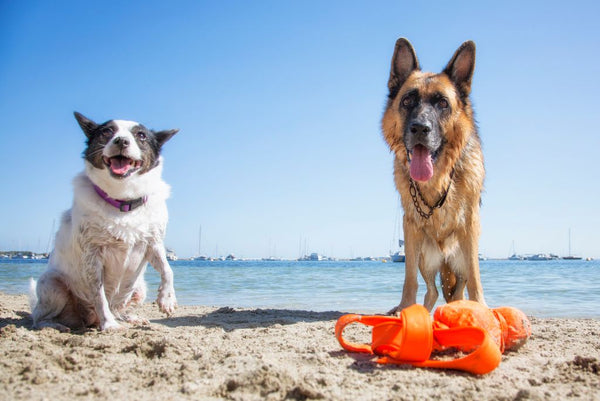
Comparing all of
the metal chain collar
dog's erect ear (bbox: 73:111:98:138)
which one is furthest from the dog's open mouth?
the metal chain collar

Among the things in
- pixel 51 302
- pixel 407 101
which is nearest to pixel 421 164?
pixel 407 101

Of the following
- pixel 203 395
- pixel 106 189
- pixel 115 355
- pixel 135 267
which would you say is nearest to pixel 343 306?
pixel 135 267

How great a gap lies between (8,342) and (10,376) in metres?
1.04

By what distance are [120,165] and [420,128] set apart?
2.85 m

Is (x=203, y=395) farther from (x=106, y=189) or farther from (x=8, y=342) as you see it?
(x=106, y=189)

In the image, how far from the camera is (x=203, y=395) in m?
2.13

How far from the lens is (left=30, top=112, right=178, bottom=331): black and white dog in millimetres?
4102

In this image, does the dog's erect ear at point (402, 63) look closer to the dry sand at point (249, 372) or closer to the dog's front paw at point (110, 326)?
the dry sand at point (249, 372)

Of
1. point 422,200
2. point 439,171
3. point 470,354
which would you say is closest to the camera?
point 470,354

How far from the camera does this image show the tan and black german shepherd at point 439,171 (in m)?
4.58

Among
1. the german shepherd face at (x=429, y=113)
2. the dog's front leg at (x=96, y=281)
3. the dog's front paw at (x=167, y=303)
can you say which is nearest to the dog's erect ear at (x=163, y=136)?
the dog's front leg at (x=96, y=281)

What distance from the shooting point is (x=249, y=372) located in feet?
7.60

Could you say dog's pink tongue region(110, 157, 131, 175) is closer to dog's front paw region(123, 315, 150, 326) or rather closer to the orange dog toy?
dog's front paw region(123, 315, 150, 326)

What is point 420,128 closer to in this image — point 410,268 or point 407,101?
point 407,101
